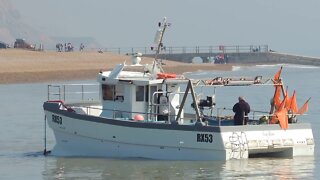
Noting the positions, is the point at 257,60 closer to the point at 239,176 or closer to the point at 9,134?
the point at 9,134

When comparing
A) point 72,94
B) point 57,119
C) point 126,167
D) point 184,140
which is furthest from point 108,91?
point 72,94

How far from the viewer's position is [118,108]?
99.0ft

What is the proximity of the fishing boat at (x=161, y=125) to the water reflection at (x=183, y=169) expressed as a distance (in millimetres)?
298

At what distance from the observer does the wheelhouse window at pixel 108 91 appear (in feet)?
99.5

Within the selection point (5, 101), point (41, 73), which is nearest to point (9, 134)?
point (5, 101)

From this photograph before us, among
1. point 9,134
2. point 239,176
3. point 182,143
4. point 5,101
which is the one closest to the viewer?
point 239,176

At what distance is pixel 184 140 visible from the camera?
27.6 meters

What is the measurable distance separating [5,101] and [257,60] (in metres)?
66.9

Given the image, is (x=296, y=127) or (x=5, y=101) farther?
(x=5, y=101)

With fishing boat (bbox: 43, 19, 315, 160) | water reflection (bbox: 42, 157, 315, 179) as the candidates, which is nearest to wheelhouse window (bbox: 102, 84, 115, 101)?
fishing boat (bbox: 43, 19, 315, 160)

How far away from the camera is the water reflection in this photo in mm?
26344

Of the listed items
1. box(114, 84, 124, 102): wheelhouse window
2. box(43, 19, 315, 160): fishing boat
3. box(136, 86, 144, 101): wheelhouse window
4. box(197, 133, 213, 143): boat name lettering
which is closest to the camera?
box(197, 133, 213, 143): boat name lettering

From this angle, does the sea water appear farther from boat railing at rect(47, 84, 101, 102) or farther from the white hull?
boat railing at rect(47, 84, 101, 102)

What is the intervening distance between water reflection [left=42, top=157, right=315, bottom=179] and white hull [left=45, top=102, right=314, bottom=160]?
0.76 ft
